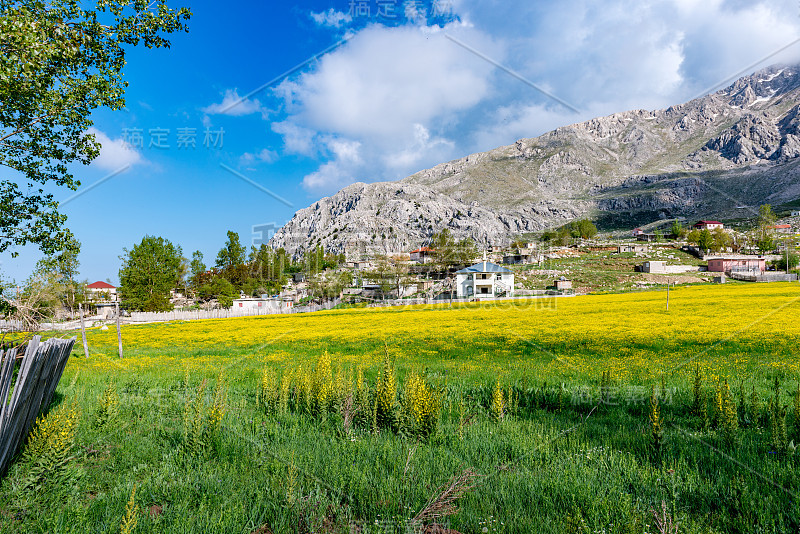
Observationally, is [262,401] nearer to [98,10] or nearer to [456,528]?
[456,528]

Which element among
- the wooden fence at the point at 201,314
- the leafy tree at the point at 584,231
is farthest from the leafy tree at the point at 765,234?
the wooden fence at the point at 201,314

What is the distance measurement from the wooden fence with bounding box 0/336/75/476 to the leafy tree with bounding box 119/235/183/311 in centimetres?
7335

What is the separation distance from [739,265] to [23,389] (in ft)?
365

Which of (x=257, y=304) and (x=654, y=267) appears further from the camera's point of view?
(x=654, y=267)

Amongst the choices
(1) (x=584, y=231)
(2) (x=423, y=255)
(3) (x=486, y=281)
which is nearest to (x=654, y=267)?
(3) (x=486, y=281)

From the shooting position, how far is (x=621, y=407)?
745 centimetres

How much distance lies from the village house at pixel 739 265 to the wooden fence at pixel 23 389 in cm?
10727

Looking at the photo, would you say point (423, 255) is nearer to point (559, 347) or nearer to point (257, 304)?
point (257, 304)

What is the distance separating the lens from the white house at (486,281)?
234ft

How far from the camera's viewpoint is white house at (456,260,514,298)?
71188 millimetres

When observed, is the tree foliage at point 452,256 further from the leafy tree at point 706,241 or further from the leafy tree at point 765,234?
the leafy tree at point 765,234

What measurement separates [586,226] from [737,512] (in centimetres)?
18378

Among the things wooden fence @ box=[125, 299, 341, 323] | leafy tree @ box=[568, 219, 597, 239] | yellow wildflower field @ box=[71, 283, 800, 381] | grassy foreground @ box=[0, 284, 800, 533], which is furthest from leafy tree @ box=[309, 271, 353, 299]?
leafy tree @ box=[568, 219, 597, 239]

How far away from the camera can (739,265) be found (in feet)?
273
